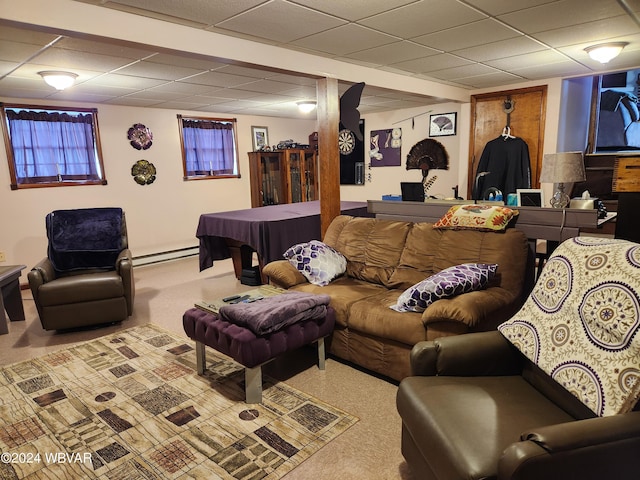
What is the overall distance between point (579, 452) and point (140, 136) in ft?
20.3

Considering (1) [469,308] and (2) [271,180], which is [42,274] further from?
(2) [271,180]

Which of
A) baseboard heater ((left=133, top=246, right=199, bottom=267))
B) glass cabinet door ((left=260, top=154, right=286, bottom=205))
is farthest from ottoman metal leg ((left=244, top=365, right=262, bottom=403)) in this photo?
glass cabinet door ((left=260, top=154, right=286, bottom=205))

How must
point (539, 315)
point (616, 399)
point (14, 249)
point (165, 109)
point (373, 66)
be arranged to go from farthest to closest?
1. point (165, 109)
2. point (14, 249)
3. point (373, 66)
4. point (539, 315)
5. point (616, 399)

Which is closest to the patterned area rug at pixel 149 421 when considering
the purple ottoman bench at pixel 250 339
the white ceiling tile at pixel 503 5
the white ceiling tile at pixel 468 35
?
the purple ottoman bench at pixel 250 339

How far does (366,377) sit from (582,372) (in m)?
1.45

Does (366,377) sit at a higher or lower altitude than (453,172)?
lower

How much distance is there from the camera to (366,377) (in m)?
2.70

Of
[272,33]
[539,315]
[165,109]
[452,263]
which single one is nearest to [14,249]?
[165,109]

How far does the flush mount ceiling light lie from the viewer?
3.62 metres

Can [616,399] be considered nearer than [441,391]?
Yes

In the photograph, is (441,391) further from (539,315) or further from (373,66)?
(373,66)

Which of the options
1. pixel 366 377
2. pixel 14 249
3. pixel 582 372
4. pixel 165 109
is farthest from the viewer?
pixel 165 109

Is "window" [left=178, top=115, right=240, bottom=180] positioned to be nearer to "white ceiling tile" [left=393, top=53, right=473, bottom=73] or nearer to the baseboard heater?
the baseboard heater

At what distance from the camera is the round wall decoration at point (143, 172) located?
5980 mm
